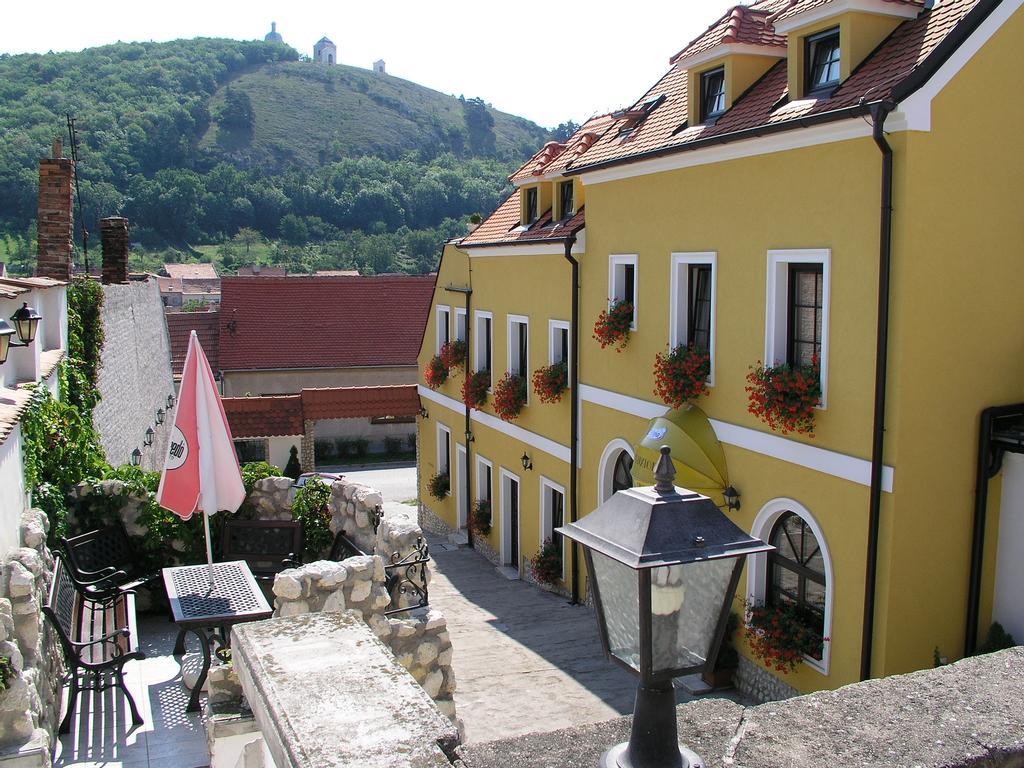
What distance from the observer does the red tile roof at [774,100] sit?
29.9ft

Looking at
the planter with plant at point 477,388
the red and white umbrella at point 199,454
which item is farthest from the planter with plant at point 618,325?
the planter with plant at point 477,388

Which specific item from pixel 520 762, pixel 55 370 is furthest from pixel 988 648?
pixel 55 370

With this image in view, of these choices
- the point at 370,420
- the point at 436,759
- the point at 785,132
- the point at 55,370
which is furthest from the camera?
the point at 370,420

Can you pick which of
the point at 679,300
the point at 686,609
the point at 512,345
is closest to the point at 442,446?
the point at 512,345

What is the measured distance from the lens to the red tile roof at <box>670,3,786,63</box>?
464 inches

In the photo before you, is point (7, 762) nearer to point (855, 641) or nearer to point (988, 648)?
point (855, 641)

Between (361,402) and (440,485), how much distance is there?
15.8 feet

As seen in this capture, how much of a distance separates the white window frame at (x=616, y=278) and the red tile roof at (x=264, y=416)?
14.4 metres

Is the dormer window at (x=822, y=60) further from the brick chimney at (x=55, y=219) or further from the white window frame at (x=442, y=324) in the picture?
the white window frame at (x=442, y=324)

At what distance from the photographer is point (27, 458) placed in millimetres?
10625

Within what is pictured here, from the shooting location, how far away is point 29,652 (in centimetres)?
795

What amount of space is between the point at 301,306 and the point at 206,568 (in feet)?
93.7

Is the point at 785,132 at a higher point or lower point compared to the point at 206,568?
higher

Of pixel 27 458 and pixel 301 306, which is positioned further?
pixel 301 306
